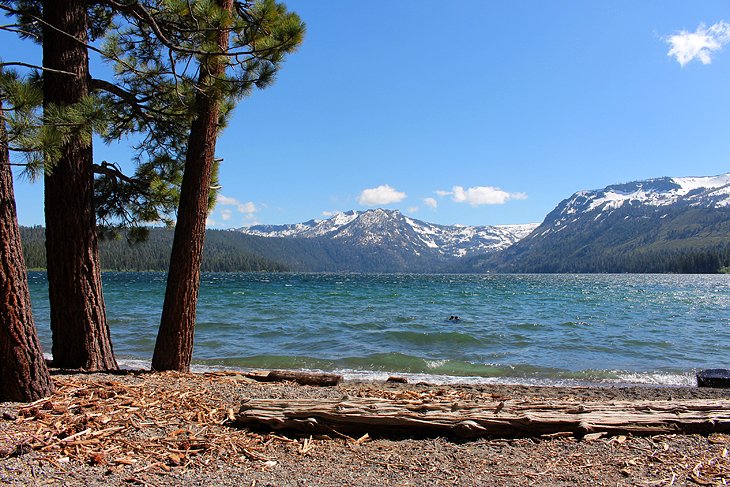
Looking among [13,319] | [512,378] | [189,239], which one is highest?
[189,239]

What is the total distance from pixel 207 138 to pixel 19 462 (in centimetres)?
464

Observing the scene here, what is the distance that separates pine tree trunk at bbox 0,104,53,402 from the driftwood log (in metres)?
2.11

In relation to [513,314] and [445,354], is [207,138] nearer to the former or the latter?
[445,354]

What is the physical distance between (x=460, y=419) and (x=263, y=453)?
1.96m

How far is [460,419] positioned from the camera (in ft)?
15.6

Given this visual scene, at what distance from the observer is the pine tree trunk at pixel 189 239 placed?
22.3 feet

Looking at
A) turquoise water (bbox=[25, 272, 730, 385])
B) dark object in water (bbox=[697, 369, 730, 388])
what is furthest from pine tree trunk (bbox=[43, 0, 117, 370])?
dark object in water (bbox=[697, 369, 730, 388])

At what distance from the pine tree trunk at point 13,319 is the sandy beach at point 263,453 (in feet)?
0.64

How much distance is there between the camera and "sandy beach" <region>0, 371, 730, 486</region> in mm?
3703

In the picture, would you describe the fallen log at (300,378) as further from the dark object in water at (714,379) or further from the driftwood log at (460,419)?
the dark object in water at (714,379)

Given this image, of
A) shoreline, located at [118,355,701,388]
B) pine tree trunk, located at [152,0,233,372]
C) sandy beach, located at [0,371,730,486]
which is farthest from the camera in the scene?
shoreline, located at [118,355,701,388]

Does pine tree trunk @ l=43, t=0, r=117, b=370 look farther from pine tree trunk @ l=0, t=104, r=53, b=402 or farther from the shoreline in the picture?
the shoreline

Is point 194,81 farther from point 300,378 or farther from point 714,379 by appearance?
point 714,379

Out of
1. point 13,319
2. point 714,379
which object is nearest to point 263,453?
point 13,319
